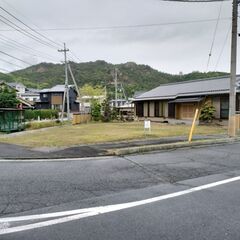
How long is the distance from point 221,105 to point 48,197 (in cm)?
3081

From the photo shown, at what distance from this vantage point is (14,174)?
9117 mm

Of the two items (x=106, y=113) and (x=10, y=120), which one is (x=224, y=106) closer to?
(x=106, y=113)

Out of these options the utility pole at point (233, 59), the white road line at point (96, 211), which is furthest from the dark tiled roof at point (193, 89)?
the white road line at point (96, 211)

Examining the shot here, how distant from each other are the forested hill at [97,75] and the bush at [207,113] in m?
68.3

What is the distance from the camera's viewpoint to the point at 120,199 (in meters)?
6.95

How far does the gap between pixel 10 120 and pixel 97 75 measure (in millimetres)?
84490

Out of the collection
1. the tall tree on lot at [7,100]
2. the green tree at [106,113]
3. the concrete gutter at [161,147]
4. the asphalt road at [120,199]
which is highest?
the tall tree on lot at [7,100]

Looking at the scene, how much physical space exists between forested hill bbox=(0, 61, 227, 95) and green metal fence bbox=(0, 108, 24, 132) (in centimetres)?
7326

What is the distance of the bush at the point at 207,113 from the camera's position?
117 feet

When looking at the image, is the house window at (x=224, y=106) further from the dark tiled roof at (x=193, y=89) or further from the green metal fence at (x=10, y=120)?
the green metal fence at (x=10, y=120)

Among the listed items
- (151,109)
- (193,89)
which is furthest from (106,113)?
(193,89)

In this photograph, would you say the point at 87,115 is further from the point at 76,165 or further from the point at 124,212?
the point at 124,212

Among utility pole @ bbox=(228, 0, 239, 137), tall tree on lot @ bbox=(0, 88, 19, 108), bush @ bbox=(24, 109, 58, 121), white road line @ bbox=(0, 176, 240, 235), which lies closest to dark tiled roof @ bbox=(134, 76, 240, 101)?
utility pole @ bbox=(228, 0, 239, 137)

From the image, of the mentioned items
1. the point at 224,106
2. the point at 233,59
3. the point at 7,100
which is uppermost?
the point at 233,59
